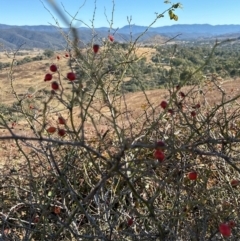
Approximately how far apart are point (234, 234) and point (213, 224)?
272mm

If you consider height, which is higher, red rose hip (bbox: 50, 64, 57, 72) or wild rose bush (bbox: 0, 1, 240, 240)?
red rose hip (bbox: 50, 64, 57, 72)

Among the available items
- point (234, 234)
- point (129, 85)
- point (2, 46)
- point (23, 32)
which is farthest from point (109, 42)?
point (23, 32)

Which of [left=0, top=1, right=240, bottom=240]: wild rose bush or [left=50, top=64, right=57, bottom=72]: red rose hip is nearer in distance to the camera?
[left=0, top=1, right=240, bottom=240]: wild rose bush

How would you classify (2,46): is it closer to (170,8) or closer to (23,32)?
(170,8)

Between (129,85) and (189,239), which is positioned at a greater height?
(189,239)

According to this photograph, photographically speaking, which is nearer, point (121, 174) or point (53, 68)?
point (121, 174)

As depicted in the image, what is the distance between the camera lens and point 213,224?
7.17ft

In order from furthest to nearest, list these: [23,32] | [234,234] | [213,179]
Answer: [23,32], [213,179], [234,234]

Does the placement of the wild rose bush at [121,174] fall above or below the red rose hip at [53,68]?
below

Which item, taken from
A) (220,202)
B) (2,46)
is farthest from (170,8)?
(220,202)

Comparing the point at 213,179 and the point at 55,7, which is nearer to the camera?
the point at 55,7

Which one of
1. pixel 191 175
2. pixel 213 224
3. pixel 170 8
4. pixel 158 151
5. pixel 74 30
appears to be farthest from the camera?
pixel 170 8

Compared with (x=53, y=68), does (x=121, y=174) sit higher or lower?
lower

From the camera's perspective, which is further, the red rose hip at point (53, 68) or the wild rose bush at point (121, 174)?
the red rose hip at point (53, 68)
